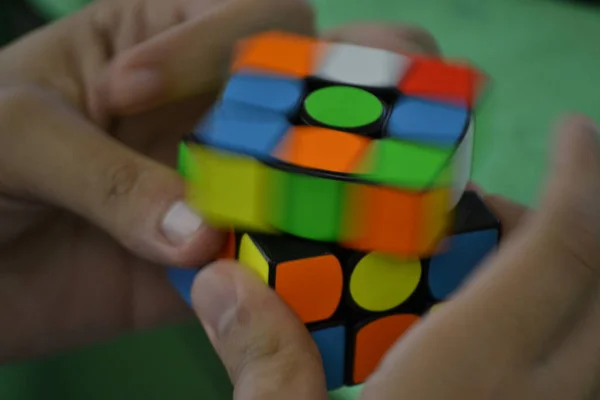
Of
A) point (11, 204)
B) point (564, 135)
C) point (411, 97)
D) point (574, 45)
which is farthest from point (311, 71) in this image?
point (574, 45)

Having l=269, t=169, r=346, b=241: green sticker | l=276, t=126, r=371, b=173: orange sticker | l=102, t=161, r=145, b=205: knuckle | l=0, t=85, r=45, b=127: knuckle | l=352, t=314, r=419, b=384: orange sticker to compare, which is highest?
l=276, t=126, r=371, b=173: orange sticker

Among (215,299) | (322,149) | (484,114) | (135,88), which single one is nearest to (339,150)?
(322,149)

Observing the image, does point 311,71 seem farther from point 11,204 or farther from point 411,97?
point 11,204

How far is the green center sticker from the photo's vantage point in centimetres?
50

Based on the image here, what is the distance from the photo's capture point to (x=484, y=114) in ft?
3.12

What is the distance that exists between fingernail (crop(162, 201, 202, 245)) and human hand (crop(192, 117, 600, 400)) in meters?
0.04

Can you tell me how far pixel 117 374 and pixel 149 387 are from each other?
0.05 m

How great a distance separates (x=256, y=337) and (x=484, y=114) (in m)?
0.59

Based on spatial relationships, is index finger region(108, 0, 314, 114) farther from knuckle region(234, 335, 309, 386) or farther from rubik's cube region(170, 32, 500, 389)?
knuckle region(234, 335, 309, 386)

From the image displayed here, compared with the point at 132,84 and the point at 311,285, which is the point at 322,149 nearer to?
the point at 311,285

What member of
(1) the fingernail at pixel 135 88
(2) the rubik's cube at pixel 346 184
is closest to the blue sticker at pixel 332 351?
(2) the rubik's cube at pixel 346 184

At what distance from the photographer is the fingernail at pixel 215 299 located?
48cm

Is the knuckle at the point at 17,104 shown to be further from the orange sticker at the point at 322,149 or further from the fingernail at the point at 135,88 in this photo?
the orange sticker at the point at 322,149

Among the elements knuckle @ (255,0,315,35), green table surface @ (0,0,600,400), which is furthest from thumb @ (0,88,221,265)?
green table surface @ (0,0,600,400)
